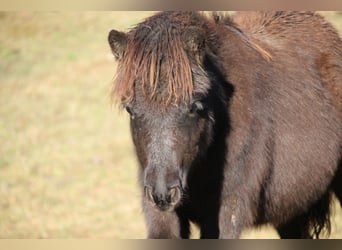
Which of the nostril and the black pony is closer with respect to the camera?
the nostril

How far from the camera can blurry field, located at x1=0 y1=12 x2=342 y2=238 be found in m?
7.58

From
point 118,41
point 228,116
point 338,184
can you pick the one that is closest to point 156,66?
point 118,41

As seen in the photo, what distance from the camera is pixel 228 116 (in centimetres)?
367

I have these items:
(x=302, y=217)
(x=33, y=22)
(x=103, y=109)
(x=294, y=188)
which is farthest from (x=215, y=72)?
(x=33, y=22)

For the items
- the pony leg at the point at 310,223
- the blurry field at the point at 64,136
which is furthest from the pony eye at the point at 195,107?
the blurry field at the point at 64,136

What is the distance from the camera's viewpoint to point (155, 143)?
3.21m

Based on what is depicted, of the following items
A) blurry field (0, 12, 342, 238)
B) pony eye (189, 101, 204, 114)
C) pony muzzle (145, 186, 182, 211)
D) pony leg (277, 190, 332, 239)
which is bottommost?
blurry field (0, 12, 342, 238)

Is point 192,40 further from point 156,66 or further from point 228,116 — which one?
point 228,116

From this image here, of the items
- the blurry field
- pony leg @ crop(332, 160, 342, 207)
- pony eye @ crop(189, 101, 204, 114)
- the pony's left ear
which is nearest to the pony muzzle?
pony eye @ crop(189, 101, 204, 114)

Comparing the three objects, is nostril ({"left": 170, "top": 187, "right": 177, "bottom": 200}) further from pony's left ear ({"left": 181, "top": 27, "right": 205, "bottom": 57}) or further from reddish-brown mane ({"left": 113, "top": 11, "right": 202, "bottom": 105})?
pony's left ear ({"left": 181, "top": 27, "right": 205, "bottom": 57})

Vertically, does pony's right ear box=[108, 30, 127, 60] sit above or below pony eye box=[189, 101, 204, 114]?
above

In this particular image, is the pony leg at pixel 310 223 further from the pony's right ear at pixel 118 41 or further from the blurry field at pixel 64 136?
the pony's right ear at pixel 118 41

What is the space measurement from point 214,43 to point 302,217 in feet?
6.28

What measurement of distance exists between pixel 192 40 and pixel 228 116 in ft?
1.70
